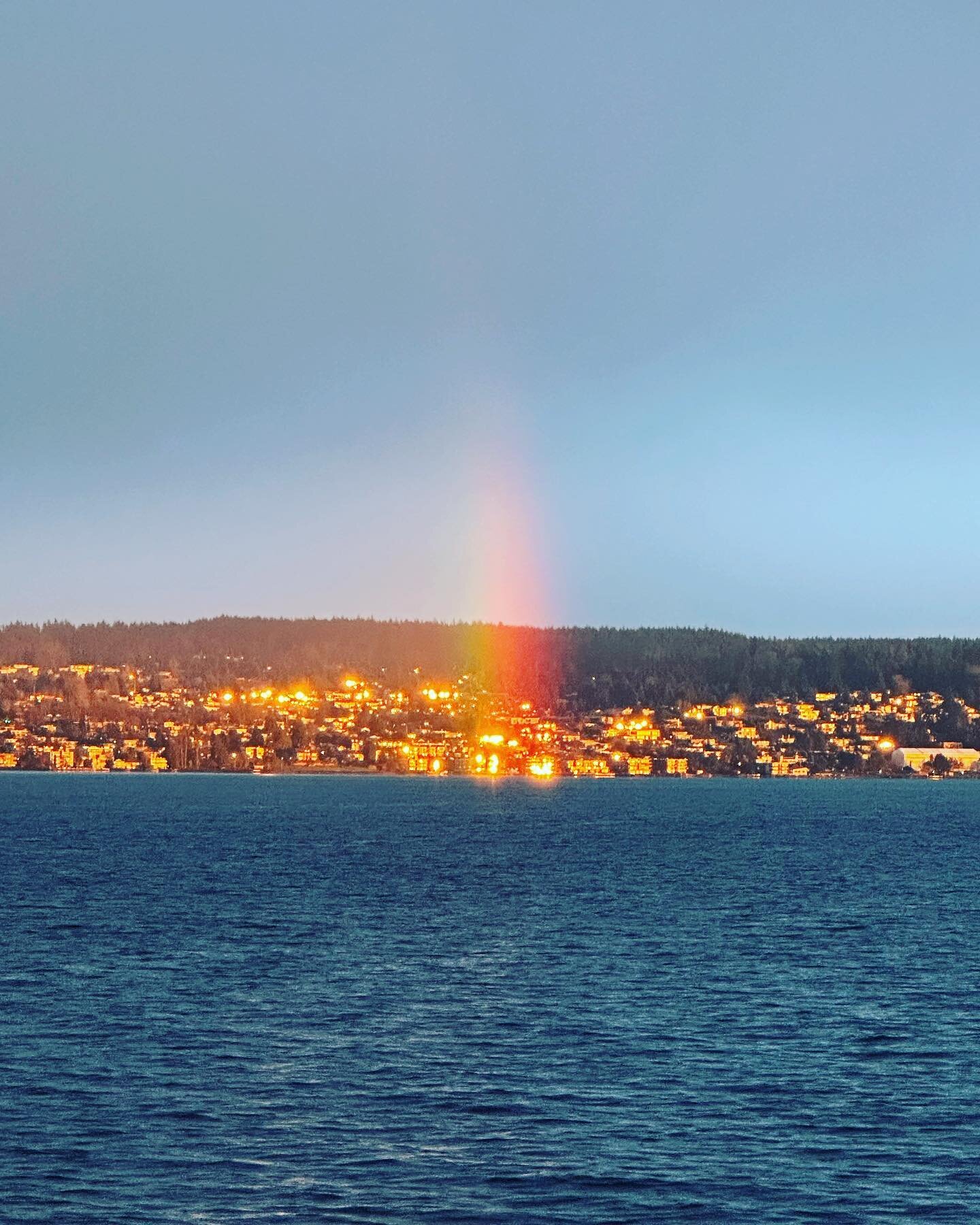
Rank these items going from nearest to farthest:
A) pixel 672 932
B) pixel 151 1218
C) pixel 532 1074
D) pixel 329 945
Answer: pixel 151 1218 < pixel 532 1074 < pixel 329 945 < pixel 672 932

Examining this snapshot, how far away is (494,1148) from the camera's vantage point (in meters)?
34.8

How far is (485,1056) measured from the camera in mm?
43719

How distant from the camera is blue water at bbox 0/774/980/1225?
105 feet

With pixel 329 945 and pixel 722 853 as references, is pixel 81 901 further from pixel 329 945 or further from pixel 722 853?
pixel 722 853

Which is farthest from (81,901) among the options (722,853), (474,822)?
(474,822)

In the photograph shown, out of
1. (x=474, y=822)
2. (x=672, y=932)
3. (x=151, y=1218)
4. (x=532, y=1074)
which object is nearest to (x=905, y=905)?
(x=672, y=932)

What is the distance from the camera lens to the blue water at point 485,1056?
105ft

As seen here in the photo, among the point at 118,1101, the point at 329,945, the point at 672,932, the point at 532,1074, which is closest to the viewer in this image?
the point at 118,1101

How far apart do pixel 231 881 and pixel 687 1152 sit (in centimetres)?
6495

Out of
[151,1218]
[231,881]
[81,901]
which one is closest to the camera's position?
[151,1218]

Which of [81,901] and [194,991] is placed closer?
[194,991]

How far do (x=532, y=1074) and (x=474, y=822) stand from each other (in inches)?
5558

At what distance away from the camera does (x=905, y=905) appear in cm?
8494

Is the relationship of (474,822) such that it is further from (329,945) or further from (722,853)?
(329,945)
